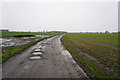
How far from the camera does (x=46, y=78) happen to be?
328 centimetres

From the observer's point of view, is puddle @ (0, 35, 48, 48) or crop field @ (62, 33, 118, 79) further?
puddle @ (0, 35, 48, 48)

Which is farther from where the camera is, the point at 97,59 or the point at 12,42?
the point at 12,42

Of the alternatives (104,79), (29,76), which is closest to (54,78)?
(29,76)

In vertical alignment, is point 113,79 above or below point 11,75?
below

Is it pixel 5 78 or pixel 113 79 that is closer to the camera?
pixel 5 78

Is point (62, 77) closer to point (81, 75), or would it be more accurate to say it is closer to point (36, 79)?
point (81, 75)

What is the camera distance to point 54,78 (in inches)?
131

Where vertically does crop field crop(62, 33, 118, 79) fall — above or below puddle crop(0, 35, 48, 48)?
below

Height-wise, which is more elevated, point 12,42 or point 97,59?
point 12,42

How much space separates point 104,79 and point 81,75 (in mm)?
1141

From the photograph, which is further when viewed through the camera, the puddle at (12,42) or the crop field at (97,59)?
the puddle at (12,42)

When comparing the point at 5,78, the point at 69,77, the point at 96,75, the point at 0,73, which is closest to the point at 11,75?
the point at 5,78

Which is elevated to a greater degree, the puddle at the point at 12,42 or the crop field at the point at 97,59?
the puddle at the point at 12,42

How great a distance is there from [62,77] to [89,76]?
146 cm
